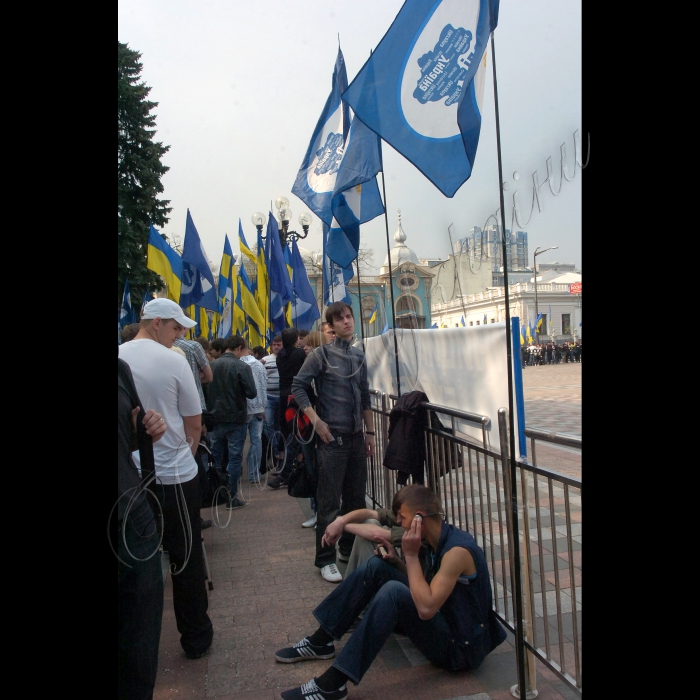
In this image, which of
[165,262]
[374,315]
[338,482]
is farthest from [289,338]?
[165,262]

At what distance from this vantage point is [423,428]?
3.89 meters

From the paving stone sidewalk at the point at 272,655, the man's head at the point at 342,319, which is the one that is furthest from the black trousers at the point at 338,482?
the man's head at the point at 342,319

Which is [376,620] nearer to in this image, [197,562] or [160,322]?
[197,562]

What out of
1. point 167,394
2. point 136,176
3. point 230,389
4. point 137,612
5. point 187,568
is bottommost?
point 187,568

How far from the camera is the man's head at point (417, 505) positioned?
2.92 metres

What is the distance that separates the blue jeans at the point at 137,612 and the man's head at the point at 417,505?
1.17 m

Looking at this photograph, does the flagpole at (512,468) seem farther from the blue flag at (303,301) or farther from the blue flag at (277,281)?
the blue flag at (277,281)

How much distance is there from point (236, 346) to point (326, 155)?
2.24 metres

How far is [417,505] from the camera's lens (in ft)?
9.59
